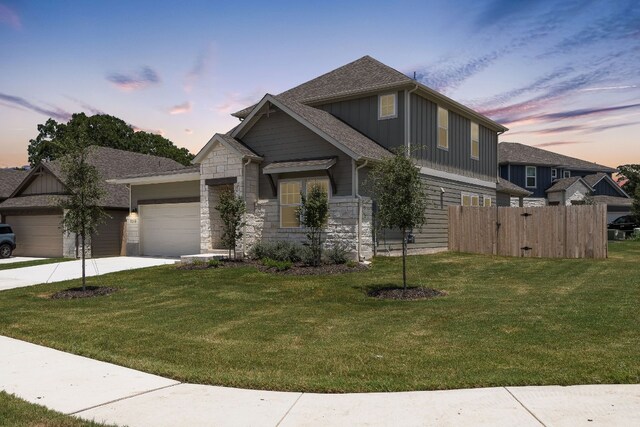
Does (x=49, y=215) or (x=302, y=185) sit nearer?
(x=302, y=185)

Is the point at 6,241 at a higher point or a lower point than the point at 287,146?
lower

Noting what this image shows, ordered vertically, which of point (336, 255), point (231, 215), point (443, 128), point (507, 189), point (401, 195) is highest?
point (443, 128)

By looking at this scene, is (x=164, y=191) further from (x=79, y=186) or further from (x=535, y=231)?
(x=535, y=231)

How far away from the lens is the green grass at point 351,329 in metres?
6.06

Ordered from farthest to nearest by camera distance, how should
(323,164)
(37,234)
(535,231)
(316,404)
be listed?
1. (37,234)
2. (535,231)
3. (323,164)
4. (316,404)

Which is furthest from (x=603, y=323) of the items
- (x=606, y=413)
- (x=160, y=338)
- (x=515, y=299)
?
(x=160, y=338)

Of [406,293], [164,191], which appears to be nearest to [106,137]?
[164,191]

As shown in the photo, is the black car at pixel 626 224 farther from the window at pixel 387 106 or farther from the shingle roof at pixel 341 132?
the shingle roof at pixel 341 132

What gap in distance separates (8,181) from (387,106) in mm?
26713

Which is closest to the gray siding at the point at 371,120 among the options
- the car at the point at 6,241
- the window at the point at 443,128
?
the window at the point at 443,128

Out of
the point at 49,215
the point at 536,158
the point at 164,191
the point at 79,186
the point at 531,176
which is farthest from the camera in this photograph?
the point at 536,158

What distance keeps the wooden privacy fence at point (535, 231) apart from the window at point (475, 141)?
4.70 m

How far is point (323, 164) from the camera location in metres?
17.8

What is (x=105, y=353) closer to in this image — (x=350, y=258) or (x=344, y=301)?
(x=344, y=301)
